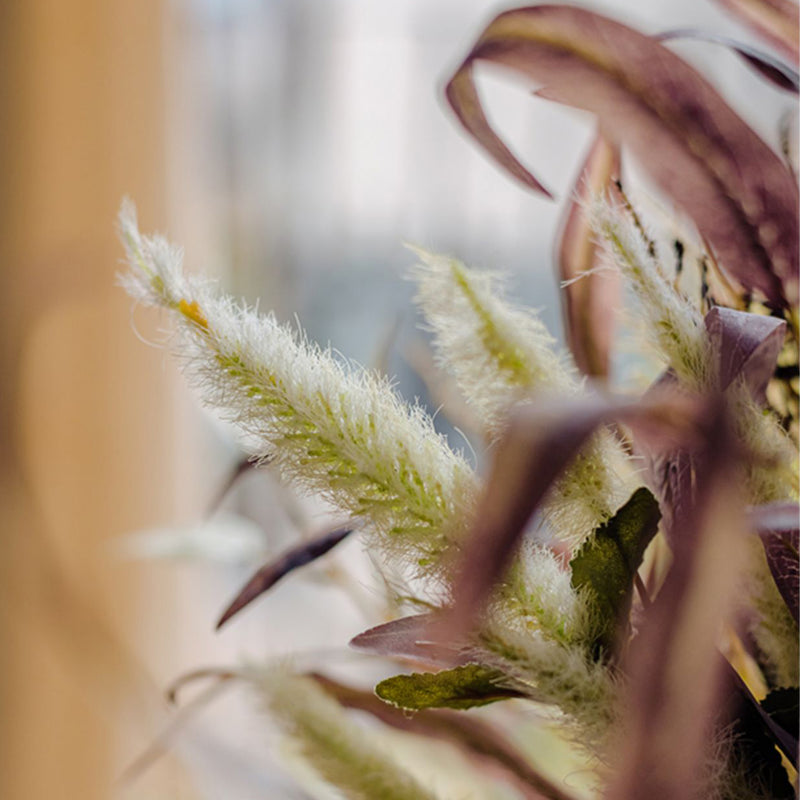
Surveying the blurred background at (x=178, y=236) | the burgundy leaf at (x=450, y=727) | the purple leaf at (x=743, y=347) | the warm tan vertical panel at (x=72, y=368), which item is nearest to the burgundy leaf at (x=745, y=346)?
the purple leaf at (x=743, y=347)

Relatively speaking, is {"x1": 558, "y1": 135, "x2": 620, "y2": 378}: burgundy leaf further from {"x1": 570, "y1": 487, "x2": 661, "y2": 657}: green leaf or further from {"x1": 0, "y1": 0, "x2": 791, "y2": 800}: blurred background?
{"x1": 0, "y1": 0, "x2": 791, "y2": 800}: blurred background

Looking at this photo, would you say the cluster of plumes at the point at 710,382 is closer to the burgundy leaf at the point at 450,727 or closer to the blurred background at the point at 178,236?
the burgundy leaf at the point at 450,727

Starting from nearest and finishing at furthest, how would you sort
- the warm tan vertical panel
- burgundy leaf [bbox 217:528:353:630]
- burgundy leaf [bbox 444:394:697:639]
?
burgundy leaf [bbox 444:394:697:639] → burgundy leaf [bbox 217:528:353:630] → the warm tan vertical panel

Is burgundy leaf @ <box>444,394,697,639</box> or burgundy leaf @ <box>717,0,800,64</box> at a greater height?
burgundy leaf @ <box>717,0,800,64</box>

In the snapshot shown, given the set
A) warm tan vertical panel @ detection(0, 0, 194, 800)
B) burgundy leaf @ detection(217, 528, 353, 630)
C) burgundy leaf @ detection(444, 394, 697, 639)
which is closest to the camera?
burgundy leaf @ detection(444, 394, 697, 639)

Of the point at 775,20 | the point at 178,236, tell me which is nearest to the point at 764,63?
the point at 775,20

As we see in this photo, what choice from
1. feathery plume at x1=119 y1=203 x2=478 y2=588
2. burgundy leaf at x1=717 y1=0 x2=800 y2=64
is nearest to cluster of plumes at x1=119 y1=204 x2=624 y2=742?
feathery plume at x1=119 y1=203 x2=478 y2=588

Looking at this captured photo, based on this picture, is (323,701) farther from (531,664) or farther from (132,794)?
(132,794)

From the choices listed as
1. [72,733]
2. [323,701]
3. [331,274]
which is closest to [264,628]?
[72,733]
